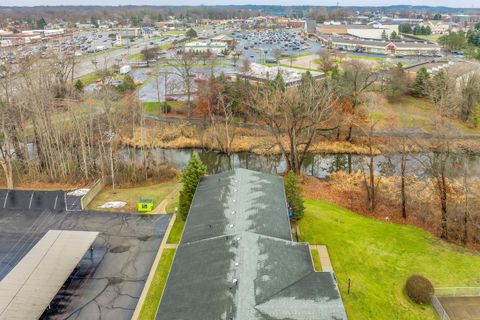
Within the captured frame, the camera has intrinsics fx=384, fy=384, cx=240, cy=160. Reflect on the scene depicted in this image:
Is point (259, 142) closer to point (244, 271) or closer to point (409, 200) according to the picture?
point (409, 200)

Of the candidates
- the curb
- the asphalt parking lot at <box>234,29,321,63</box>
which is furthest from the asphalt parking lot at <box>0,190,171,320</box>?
the asphalt parking lot at <box>234,29,321,63</box>

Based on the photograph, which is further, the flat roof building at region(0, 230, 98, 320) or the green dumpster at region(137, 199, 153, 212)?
the green dumpster at region(137, 199, 153, 212)

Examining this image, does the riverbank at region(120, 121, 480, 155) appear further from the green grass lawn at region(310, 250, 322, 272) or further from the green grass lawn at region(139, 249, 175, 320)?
the green grass lawn at region(139, 249, 175, 320)

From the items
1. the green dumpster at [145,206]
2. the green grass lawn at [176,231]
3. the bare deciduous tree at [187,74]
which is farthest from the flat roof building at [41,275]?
the bare deciduous tree at [187,74]

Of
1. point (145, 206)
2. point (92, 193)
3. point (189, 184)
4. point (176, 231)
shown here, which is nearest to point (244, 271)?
point (176, 231)

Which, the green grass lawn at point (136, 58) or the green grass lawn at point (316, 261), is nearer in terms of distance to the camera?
the green grass lawn at point (316, 261)

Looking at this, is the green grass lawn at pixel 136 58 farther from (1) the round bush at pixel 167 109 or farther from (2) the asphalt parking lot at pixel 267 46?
(1) the round bush at pixel 167 109

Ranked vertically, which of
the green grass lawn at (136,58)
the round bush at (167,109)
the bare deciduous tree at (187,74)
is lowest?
the round bush at (167,109)
